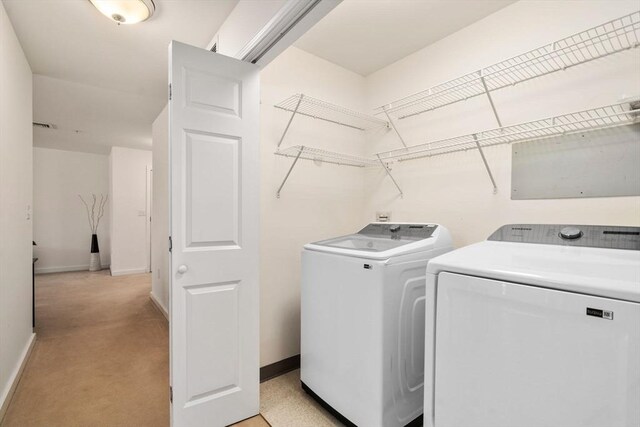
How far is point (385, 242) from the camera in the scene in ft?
6.02

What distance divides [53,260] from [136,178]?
234cm

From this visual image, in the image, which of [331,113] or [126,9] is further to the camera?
[331,113]

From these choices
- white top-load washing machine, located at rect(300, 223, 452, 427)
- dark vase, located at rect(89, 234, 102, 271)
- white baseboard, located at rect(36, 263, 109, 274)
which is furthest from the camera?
dark vase, located at rect(89, 234, 102, 271)

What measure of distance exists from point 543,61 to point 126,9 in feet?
8.05

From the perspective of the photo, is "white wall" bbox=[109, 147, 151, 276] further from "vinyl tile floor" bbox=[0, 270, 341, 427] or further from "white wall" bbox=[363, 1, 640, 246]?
"white wall" bbox=[363, 1, 640, 246]

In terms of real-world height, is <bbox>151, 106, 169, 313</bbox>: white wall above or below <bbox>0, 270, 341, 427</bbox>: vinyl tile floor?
above

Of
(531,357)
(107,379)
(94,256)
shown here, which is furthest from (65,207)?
(531,357)

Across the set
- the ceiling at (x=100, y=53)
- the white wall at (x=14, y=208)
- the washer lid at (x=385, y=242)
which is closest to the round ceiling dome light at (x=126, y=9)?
the ceiling at (x=100, y=53)

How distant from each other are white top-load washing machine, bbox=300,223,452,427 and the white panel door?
1.24 feet

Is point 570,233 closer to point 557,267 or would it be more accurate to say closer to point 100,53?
point 557,267

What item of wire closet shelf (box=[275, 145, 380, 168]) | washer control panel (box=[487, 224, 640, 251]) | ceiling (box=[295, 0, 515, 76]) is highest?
ceiling (box=[295, 0, 515, 76])

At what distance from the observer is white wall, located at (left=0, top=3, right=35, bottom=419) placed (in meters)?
1.86

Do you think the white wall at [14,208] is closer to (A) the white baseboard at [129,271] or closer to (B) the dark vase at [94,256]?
(A) the white baseboard at [129,271]

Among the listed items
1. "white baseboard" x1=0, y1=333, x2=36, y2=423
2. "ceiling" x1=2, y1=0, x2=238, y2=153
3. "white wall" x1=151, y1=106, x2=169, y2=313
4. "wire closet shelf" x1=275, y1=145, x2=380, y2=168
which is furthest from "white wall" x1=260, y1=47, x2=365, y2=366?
"white wall" x1=151, y1=106, x2=169, y2=313
